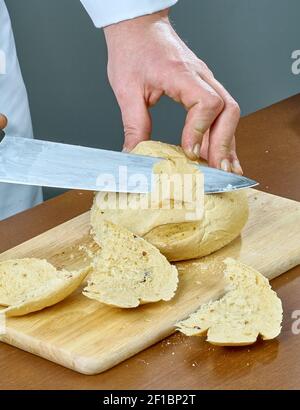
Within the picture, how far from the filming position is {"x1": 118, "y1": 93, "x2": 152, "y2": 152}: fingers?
1.56 metres

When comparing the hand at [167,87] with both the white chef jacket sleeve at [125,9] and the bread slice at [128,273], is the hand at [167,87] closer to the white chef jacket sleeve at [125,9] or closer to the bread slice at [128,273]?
the white chef jacket sleeve at [125,9]

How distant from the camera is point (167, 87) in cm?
154

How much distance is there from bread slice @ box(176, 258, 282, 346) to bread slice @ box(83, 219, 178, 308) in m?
0.06

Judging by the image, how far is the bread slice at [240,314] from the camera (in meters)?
1.14

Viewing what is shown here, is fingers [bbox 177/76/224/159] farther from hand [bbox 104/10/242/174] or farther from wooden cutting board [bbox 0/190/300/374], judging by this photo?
wooden cutting board [bbox 0/190/300/374]

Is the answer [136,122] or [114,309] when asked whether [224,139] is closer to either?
[136,122]

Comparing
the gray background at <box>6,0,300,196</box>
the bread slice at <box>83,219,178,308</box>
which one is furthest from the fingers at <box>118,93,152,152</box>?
the gray background at <box>6,0,300,196</box>

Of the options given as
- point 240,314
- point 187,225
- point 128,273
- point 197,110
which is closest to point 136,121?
point 197,110

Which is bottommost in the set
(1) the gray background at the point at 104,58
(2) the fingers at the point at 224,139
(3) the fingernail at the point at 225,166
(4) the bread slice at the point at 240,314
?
(1) the gray background at the point at 104,58

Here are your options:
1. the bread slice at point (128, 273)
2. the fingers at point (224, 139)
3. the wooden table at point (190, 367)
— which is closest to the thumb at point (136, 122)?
the fingers at point (224, 139)

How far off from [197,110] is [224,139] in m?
0.07

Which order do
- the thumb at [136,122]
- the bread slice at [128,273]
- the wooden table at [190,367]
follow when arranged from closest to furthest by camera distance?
the wooden table at [190,367], the bread slice at [128,273], the thumb at [136,122]

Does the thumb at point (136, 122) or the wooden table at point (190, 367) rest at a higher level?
the thumb at point (136, 122)

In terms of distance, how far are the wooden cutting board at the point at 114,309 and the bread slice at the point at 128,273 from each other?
0.02m
